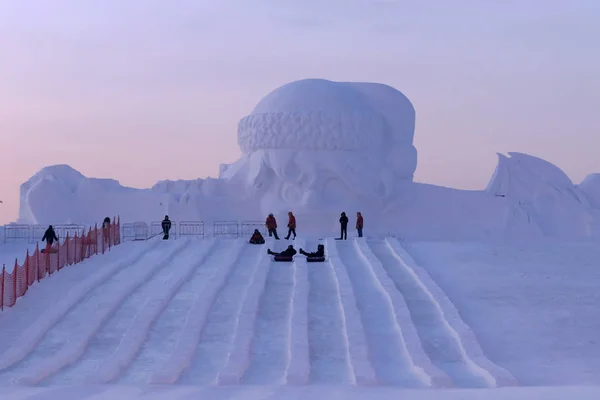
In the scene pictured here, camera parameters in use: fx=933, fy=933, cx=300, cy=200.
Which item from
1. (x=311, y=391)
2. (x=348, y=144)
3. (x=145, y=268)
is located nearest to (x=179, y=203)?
(x=348, y=144)

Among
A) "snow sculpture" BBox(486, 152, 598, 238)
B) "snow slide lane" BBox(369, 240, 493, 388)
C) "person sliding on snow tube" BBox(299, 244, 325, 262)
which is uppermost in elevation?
"snow sculpture" BBox(486, 152, 598, 238)

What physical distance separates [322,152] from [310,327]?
1607 centimetres

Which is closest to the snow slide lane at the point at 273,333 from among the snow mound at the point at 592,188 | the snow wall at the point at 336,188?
the snow wall at the point at 336,188

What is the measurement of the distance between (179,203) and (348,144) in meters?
5.87

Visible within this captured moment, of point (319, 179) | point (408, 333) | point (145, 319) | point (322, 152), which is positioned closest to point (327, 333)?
point (408, 333)

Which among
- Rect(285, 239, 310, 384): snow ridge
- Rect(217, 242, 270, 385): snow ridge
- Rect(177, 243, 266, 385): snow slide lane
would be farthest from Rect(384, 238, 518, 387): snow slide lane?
Rect(177, 243, 266, 385): snow slide lane

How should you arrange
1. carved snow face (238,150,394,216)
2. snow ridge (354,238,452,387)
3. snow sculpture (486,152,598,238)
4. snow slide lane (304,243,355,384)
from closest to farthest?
snow ridge (354,238,452,387) < snow slide lane (304,243,355,384) < carved snow face (238,150,394,216) < snow sculpture (486,152,598,238)

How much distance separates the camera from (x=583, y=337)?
13656mm

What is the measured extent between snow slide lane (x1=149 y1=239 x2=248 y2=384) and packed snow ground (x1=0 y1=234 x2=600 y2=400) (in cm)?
3

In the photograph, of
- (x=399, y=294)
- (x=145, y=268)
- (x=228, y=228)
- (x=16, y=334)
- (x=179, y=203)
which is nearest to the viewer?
(x=16, y=334)

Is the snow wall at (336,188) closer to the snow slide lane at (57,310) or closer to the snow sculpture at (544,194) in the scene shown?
the snow sculpture at (544,194)

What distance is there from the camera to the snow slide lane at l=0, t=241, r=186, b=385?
11.8 meters

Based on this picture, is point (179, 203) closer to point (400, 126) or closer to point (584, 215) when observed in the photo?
point (400, 126)

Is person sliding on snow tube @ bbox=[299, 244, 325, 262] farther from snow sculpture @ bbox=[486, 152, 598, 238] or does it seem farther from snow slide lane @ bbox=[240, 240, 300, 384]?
snow sculpture @ bbox=[486, 152, 598, 238]
